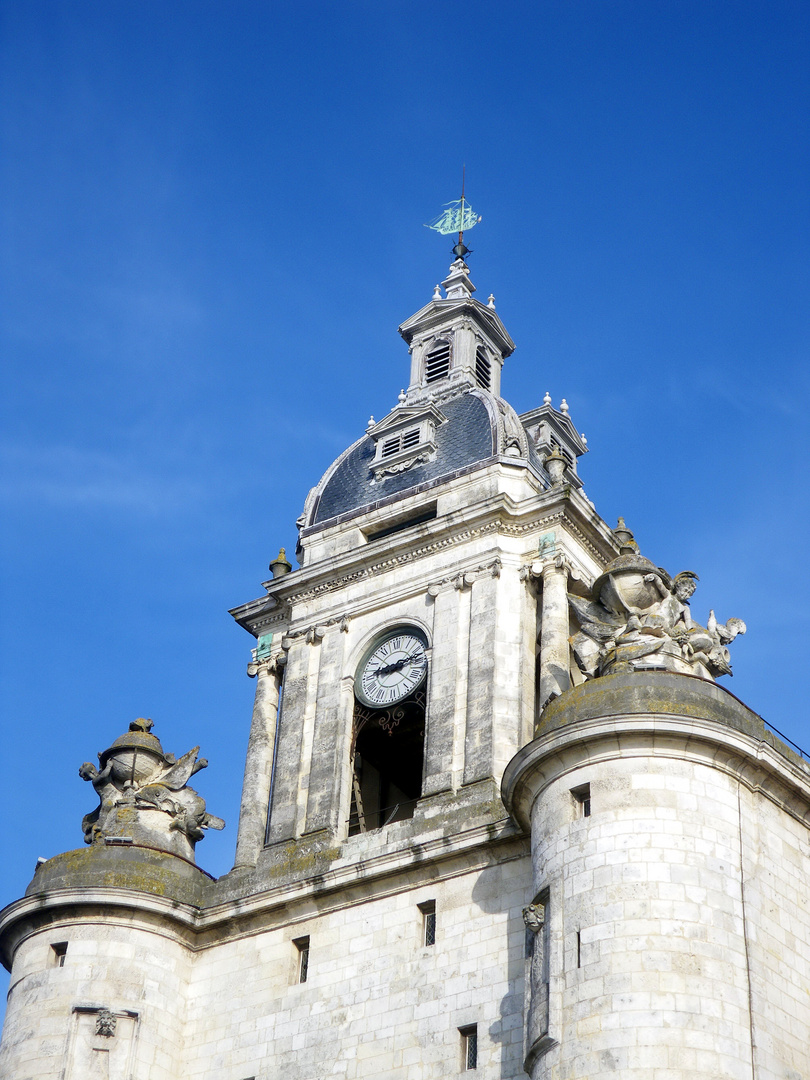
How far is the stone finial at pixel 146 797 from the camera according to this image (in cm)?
3912

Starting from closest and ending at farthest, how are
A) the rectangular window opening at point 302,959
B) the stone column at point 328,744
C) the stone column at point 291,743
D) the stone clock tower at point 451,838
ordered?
the stone clock tower at point 451,838
the rectangular window opening at point 302,959
the stone column at point 328,744
the stone column at point 291,743

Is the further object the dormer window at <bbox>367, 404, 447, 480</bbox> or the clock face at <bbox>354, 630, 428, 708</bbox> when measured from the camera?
the dormer window at <bbox>367, 404, 447, 480</bbox>

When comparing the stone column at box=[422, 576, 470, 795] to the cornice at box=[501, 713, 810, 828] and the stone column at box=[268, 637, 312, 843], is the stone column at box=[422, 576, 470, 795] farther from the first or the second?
the cornice at box=[501, 713, 810, 828]

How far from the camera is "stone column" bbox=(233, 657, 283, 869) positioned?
4028cm

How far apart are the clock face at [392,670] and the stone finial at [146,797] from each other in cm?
371

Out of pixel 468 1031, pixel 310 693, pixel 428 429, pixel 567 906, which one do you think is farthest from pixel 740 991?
pixel 428 429

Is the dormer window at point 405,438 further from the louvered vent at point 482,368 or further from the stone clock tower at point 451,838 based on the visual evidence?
the louvered vent at point 482,368

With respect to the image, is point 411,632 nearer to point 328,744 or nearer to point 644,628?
point 328,744

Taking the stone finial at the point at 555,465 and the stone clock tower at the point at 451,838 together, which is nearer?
the stone clock tower at the point at 451,838

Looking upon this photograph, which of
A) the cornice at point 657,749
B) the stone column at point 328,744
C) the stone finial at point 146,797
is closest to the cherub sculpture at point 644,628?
the cornice at point 657,749

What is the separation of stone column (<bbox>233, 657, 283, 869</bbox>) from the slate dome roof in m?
4.19

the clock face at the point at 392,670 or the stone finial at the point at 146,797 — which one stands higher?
the clock face at the point at 392,670

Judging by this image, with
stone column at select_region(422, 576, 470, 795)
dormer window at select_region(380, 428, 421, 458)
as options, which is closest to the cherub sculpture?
stone column at select_region(422, 576, 470, 795)

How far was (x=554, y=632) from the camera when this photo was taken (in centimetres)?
3941
